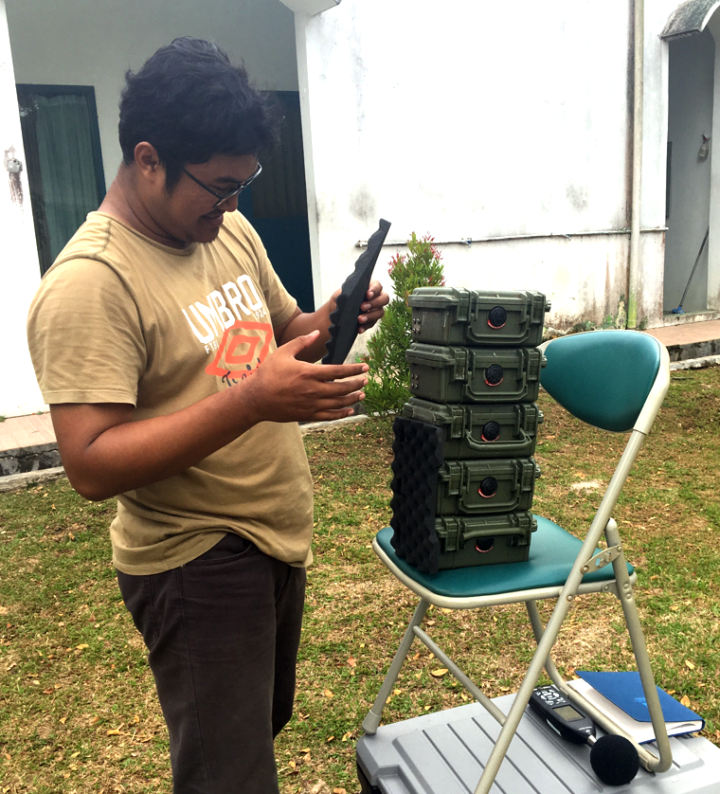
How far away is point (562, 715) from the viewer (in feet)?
7.65

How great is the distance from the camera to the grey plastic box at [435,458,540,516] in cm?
194

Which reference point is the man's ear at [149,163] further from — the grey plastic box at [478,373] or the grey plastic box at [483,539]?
the grey plastic box at [483,539]

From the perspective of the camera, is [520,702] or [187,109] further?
[520,702]

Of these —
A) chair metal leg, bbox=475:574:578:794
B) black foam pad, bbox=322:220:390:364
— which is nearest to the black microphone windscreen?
chair metal leg, bbox=475:574:578:794

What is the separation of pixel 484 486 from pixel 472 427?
0.54 ft

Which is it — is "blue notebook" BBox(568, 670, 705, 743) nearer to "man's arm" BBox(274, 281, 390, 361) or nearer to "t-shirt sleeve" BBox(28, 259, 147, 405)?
"man's arm" BBox(274, 281, 390, 361)

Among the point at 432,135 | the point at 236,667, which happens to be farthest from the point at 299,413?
the point at 432,135

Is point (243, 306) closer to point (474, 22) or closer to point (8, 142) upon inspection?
point (8, 142)

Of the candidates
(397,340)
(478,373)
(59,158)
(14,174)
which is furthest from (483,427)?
(59,158)

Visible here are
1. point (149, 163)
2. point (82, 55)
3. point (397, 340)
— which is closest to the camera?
point (149, 163)

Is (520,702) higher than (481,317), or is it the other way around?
(481,317)

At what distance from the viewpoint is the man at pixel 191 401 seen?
1.43 meters

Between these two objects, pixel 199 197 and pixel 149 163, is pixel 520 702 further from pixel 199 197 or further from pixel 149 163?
pixel 149 163

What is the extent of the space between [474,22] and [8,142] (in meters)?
4.87
